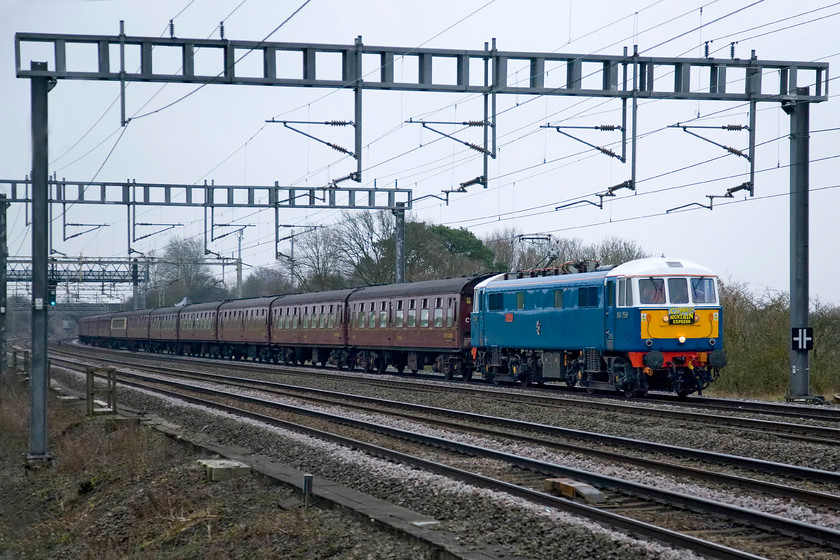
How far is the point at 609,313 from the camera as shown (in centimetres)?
2142

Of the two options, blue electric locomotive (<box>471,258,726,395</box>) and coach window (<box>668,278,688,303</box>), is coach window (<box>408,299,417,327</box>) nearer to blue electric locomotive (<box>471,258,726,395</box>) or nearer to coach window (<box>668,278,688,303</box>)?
blue electric locomotive (<box>471,258,726,395</box>)

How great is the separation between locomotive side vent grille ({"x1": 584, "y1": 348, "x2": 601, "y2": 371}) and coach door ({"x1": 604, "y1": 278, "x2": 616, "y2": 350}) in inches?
28.0

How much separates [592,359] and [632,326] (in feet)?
6.11

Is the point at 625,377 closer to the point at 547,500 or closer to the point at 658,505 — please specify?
the point at 658,505

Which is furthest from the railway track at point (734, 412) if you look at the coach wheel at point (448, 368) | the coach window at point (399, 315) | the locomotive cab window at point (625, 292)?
the coach window at point (399, 315)

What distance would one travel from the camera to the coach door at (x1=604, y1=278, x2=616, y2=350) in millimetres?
21312

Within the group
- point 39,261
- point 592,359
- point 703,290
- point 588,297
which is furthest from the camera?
point 592,359

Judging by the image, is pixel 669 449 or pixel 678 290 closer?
pixel 669 449

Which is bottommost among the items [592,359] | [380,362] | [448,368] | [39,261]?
[380,362]

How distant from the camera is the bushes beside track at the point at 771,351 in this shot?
23922 millimetres

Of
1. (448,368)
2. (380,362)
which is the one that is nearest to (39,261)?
(448,368)

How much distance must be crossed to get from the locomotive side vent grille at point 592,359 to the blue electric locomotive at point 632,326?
2cm

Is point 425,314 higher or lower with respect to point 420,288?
lower

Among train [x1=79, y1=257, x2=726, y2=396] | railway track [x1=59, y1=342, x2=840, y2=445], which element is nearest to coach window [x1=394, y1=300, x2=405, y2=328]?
train [x1=79, y1=257, x2=726, y2=396]
